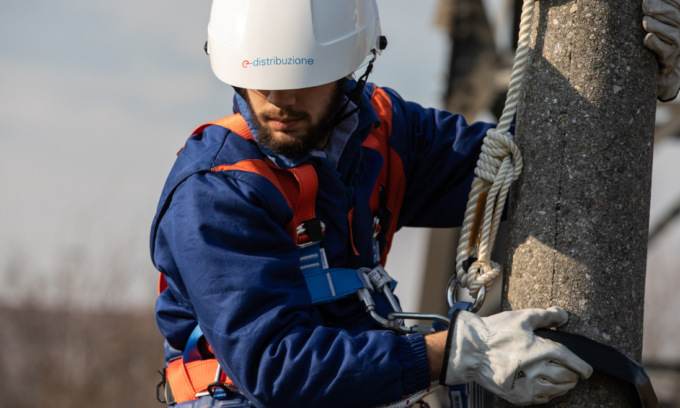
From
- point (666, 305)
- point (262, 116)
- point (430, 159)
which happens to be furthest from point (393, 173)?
Answer: point (666, 305)

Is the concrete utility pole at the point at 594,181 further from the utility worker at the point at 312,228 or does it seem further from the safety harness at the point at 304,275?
the safety harness at the point at 304,275

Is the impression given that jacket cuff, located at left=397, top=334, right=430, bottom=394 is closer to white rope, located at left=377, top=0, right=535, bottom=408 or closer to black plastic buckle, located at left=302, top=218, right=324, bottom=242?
white rope, located at left=377, top=0, right=535, bottom=408

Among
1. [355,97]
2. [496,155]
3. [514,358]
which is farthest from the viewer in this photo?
[355,97]

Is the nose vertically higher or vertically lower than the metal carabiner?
higher

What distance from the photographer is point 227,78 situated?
109 inches

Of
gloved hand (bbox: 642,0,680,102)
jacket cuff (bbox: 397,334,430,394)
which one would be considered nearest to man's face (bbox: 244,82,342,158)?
jacket cuff (bbox: 397,334,430,394)

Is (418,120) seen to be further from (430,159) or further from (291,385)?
(291,385)

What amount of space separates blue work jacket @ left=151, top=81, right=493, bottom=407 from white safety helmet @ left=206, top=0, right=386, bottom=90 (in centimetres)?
15

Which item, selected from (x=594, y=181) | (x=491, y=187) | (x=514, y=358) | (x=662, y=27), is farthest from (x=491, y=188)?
(x=662, y=27)

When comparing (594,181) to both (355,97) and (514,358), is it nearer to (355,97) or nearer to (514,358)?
(514,358)

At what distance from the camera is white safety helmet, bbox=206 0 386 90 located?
105 inches

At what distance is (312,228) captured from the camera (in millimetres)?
2625

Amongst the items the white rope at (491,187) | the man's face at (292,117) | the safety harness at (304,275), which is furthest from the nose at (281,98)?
the white rope at (491,187)

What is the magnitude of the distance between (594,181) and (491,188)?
328 mm
